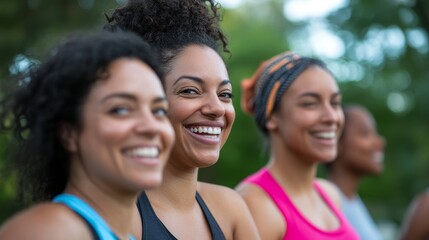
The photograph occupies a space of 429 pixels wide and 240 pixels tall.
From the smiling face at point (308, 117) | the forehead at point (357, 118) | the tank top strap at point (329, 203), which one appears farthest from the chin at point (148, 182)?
the forehead at point (357, 118)

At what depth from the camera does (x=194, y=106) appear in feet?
10.8

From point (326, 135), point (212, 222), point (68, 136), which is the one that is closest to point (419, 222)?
point (326, 135)

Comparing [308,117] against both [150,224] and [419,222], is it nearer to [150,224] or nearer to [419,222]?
[150,224]

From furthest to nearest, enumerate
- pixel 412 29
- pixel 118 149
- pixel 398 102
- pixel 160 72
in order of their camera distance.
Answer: pixel 398 102 → pixel 412 29 → pixel 160 72 → pixel 118 149

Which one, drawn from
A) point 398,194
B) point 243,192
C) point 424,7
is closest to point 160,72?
point 243,192

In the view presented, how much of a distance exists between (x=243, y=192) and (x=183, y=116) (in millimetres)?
1160

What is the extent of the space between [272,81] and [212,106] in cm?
138

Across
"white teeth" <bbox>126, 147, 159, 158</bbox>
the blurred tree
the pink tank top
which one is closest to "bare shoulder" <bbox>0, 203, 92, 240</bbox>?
"white teeth" <bbox>126, 147, 159, 158</bbox>

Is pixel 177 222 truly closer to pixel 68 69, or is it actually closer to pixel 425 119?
pixel 68 69

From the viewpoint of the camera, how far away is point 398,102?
12742 millimetres

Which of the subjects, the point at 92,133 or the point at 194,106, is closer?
the point at 92,133

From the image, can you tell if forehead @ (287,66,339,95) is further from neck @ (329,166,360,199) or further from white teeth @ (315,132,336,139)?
neck @ (329,166,360,199)

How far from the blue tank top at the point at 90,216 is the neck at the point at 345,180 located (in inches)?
173

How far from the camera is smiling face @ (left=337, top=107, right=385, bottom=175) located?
6734 mm
